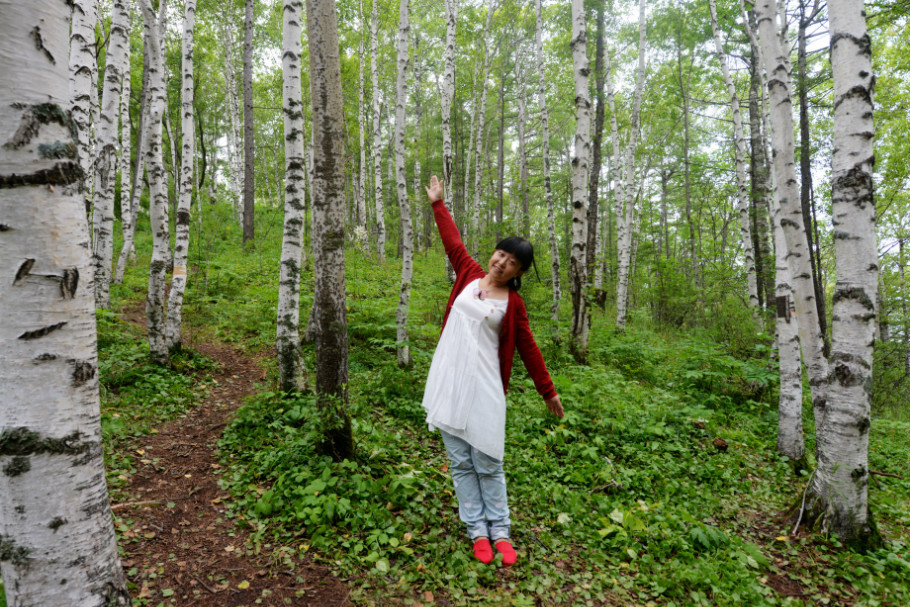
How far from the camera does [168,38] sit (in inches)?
589

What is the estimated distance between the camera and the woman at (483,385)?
298cm

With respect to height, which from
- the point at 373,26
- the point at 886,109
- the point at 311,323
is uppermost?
the point at 373,26

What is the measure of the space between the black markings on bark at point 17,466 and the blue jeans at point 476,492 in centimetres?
218

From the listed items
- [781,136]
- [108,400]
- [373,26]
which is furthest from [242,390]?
[373,26]

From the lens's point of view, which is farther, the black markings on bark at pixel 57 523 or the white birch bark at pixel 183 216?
the white birch bark at pixel 183 216

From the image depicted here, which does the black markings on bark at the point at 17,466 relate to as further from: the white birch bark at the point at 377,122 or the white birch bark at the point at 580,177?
the white birch bark at the point at 377,122

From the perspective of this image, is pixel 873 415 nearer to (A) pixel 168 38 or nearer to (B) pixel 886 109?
(B) pixel 886 109

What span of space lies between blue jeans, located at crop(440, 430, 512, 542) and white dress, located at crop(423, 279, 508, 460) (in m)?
0.15

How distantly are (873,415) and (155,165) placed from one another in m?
13.9

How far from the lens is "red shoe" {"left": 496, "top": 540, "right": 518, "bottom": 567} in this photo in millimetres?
3018

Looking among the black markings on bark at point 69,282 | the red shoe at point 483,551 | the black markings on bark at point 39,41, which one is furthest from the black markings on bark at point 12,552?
the red shoe at point 483,551

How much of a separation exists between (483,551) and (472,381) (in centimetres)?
123

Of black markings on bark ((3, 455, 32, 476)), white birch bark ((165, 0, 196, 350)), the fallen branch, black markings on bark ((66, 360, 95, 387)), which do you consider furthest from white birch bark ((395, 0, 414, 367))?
black markings on bark ((3, 455, 32, 476))

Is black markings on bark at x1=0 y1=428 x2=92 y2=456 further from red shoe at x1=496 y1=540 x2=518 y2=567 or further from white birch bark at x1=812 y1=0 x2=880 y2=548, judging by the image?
white birch bark at x1=812 y1=0 x2=880 y2=548
